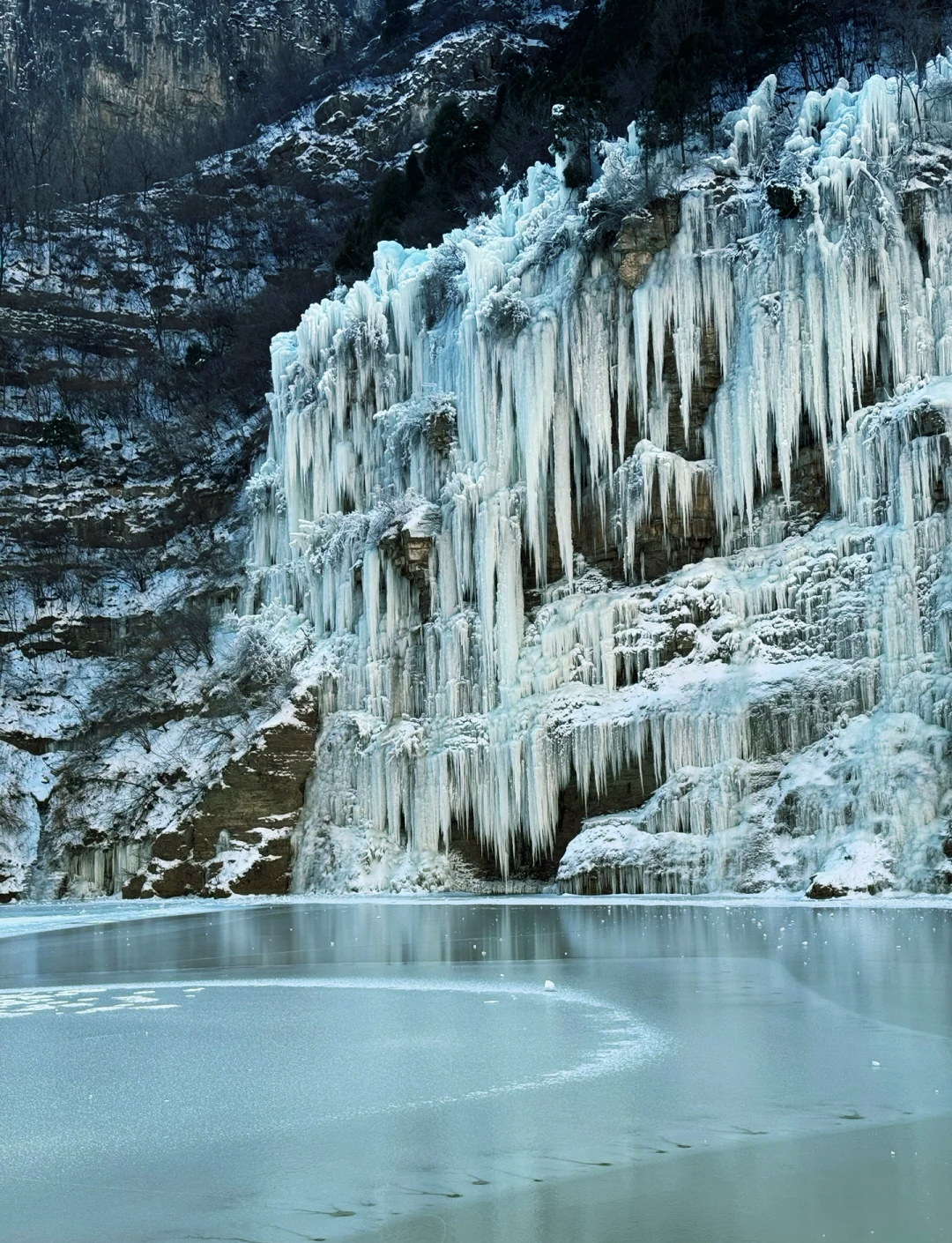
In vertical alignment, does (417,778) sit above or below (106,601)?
below

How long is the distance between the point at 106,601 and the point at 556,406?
20.1m

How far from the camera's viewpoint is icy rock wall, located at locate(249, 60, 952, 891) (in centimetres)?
2275

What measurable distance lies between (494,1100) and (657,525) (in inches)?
871

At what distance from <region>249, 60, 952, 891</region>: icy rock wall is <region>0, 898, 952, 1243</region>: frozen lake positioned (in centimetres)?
1122

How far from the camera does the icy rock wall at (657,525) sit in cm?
2275

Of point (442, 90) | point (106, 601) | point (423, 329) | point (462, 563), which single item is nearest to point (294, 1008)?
point (462, 563)

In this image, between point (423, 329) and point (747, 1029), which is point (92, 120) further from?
point (747, 1029)

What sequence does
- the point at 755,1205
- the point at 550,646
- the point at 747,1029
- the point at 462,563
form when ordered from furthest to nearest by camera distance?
the point at 462,563 → the point at 550,646 → the point at 747,1029 → the point at 755,1205

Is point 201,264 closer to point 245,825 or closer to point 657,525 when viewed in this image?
point 245,825

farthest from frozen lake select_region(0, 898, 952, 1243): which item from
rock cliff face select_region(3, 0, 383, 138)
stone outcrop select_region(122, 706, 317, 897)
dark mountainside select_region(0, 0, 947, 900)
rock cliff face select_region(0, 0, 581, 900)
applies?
rock cliff face select_region(3, 0, 383, 138)

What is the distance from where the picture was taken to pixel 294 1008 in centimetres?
905

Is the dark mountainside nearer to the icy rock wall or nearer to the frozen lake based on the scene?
the icy rock wall

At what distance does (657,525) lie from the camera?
1070 inches

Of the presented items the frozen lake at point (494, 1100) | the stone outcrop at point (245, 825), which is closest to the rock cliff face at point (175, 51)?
the stone outcrop at point (245, 825)
